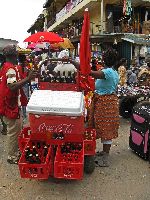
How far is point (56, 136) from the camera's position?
4695 millimetres

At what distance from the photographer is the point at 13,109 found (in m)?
5.34

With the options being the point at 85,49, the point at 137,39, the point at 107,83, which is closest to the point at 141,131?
the point at 107,83

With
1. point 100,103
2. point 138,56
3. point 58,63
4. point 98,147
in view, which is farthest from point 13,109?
point 138,56

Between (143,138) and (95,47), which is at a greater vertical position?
(95,47)

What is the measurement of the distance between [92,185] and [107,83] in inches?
58.9

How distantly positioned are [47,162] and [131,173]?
148 cm

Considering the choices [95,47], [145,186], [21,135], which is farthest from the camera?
[95,47]

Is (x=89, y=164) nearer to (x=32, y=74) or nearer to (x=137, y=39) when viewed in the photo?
(x=32, y=74)

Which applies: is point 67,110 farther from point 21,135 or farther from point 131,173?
point 131,173

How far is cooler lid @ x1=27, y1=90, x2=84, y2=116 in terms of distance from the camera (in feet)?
14.5

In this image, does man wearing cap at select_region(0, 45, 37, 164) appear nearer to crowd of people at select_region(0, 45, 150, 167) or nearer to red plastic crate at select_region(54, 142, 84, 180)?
crowd of people at select_region(0, 45, 150, 167)

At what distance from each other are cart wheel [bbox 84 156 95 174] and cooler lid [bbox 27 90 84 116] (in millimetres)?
894

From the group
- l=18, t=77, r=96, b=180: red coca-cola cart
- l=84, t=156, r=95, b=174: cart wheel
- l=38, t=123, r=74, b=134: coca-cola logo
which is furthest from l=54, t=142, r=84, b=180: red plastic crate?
l=84, t=156, r=95, b=174: cart wheel

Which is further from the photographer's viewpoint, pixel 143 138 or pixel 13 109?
pixel 143 138
